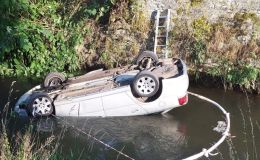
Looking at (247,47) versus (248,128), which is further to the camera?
(247,47)

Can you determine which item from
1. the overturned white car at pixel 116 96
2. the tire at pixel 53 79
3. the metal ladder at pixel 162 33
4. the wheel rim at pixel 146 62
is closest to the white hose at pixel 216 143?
the overturned white car at pixel 116 96

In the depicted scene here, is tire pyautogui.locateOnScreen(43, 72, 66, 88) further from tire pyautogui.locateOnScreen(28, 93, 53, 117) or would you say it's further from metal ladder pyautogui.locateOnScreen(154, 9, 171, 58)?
metal ladder pyautogui.locateOnScreen(154, 9, 171, 58)

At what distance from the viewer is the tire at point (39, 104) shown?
1244 cm

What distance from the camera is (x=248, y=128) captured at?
Answer: 12.2m

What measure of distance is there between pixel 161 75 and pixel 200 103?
1795 mm

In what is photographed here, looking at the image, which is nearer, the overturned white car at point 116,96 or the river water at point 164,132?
the river water at point 164,132

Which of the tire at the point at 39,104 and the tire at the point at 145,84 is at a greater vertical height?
the tire at the point at 145,84

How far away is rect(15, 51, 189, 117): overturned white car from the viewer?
12.3 meters

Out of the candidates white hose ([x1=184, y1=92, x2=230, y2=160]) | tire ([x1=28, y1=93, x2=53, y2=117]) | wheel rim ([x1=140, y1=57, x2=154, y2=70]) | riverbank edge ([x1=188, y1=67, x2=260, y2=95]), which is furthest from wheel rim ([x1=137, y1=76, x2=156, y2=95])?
riverbank edge ([x1=188, y1=67, x2=260, y2=95])

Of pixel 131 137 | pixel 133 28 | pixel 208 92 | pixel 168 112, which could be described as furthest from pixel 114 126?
pixel 133 28

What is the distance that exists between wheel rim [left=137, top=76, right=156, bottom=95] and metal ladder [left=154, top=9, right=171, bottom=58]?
3.90 metres

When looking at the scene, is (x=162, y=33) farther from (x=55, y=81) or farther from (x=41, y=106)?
(x=41, y=106)

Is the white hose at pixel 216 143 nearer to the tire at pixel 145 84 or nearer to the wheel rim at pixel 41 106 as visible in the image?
the tire at pixel 145 84

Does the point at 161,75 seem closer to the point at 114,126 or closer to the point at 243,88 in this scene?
the point at 114,126
